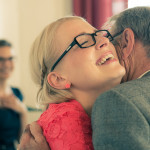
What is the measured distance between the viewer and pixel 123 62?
1.26 metres

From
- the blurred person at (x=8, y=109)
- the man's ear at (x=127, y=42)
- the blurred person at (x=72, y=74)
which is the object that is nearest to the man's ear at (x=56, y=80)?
the blurred person at (x=72, y=74)

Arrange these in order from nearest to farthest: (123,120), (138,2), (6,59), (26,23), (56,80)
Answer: (123,120) < (56,80) < (138,2) < (6,59) < (26,23)

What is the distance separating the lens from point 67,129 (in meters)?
Answer: 1.05

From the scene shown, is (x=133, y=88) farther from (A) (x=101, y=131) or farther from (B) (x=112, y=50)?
(B) (x=112, y=50)

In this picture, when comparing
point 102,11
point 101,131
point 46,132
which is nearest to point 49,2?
point 102,11

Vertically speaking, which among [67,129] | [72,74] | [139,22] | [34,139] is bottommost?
[34,139]

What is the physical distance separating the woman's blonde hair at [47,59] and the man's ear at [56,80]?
0.04m

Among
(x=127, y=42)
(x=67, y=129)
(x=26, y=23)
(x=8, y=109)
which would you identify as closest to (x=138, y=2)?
(x=127, y=42)

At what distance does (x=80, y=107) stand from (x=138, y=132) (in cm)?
42

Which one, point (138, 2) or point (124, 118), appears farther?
point (138, 2)

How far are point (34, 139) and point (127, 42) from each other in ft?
2.14

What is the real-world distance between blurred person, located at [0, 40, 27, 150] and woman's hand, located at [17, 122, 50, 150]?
1.62 m

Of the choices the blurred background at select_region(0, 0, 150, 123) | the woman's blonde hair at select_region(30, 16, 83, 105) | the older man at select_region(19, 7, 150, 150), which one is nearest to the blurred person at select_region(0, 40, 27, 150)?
the blurred background at select_region(0, 0, 150, 123)

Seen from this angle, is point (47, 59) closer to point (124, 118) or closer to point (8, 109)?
point (124, 118)
